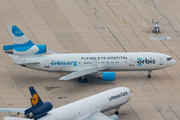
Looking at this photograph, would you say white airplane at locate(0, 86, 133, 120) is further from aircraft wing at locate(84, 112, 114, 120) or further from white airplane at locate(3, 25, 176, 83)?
white airplane at locate(3, 25, 176, 83)

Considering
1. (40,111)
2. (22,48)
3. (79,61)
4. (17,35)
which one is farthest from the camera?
(79,61)

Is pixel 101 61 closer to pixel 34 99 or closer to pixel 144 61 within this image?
pixel 144 61

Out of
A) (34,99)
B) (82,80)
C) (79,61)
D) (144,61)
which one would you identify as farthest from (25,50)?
(34,99)

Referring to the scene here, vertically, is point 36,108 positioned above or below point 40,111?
above

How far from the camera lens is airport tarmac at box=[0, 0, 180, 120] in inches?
2263

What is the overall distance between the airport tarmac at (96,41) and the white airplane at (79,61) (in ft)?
7.54

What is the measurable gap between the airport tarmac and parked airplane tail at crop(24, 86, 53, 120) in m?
11.1

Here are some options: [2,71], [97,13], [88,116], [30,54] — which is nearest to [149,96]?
[88,116]

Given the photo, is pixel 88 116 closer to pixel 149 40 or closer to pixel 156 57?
pixel 156 57

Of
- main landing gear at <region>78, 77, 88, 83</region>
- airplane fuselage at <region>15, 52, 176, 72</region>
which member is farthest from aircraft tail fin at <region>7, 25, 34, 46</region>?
main landing gear at <region>78, 77, 88, 83</region>

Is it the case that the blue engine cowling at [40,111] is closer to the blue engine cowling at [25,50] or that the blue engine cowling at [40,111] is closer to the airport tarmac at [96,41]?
the airport tarmac at [96,41]

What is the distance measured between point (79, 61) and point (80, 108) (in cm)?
1597

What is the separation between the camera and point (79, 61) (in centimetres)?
6194

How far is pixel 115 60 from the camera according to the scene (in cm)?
6272
